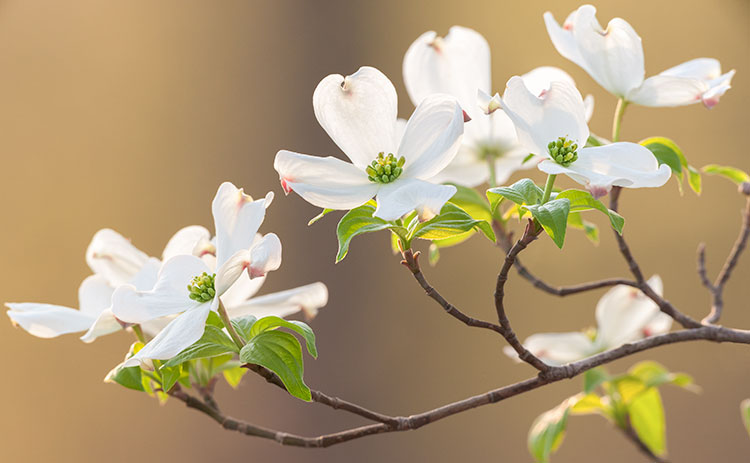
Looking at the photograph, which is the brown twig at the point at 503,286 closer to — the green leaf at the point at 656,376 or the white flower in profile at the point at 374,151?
the white flower in profile at the point at 374,151

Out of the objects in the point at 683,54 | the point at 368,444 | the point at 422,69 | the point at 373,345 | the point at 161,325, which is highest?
the point at 422,69

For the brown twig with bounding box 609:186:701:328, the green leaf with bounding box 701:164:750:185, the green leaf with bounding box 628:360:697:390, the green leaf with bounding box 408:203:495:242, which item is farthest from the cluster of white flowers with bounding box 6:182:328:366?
the green leaf with bounding box 628:360:697:390

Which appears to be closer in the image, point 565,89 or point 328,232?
point 565,89

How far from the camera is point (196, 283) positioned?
0.57m

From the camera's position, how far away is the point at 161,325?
68 centimetres

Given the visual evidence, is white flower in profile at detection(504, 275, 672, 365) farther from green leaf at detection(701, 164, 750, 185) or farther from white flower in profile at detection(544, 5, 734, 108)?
white flower in profile at detection(544, 5, 734, 108)

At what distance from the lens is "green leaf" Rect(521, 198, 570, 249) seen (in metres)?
0.47

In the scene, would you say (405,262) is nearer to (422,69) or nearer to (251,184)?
(422,69)

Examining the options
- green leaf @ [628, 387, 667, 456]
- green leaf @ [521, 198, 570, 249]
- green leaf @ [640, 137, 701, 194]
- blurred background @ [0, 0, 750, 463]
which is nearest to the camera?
green leaf @ [521, 198, 570, 249]

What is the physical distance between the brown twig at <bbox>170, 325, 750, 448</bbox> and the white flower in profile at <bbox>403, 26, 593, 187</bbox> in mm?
260

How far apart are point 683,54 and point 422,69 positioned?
2496 mm

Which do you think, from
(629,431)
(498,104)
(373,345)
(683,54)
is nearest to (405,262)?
(498,104)

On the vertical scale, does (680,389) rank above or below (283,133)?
below

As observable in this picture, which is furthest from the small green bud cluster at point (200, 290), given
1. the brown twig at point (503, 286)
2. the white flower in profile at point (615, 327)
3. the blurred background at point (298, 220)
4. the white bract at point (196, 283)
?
the blurred background at point (298, 220)
